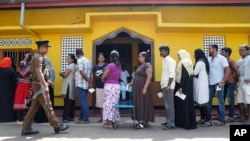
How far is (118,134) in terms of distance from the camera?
5.30 m

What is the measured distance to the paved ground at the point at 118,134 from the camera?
4961mm

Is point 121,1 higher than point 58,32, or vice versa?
point 121,1

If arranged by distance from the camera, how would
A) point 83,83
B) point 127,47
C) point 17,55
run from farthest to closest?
point 127,47 → point 17,55 → point 83,83

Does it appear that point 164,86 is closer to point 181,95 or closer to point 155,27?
point 181,95

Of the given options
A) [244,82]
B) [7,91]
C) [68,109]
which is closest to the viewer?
[244,82]

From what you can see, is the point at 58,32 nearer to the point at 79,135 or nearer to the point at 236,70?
the point at 79,135

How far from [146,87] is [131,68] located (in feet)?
21.4

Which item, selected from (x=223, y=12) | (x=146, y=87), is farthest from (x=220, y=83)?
(x=223, y=12)

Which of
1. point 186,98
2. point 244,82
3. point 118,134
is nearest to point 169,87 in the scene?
point 186,98

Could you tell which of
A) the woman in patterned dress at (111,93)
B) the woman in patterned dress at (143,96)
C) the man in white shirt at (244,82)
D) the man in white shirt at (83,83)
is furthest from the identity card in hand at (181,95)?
the man in white shirt at (83,83)

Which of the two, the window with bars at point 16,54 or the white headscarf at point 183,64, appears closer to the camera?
the white headscarf at point 183,64

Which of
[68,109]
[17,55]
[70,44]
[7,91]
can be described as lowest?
[68,109]

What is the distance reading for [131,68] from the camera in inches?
482

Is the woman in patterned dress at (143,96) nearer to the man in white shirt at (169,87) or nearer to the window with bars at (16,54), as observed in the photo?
the man in white shirt at (169,87)
